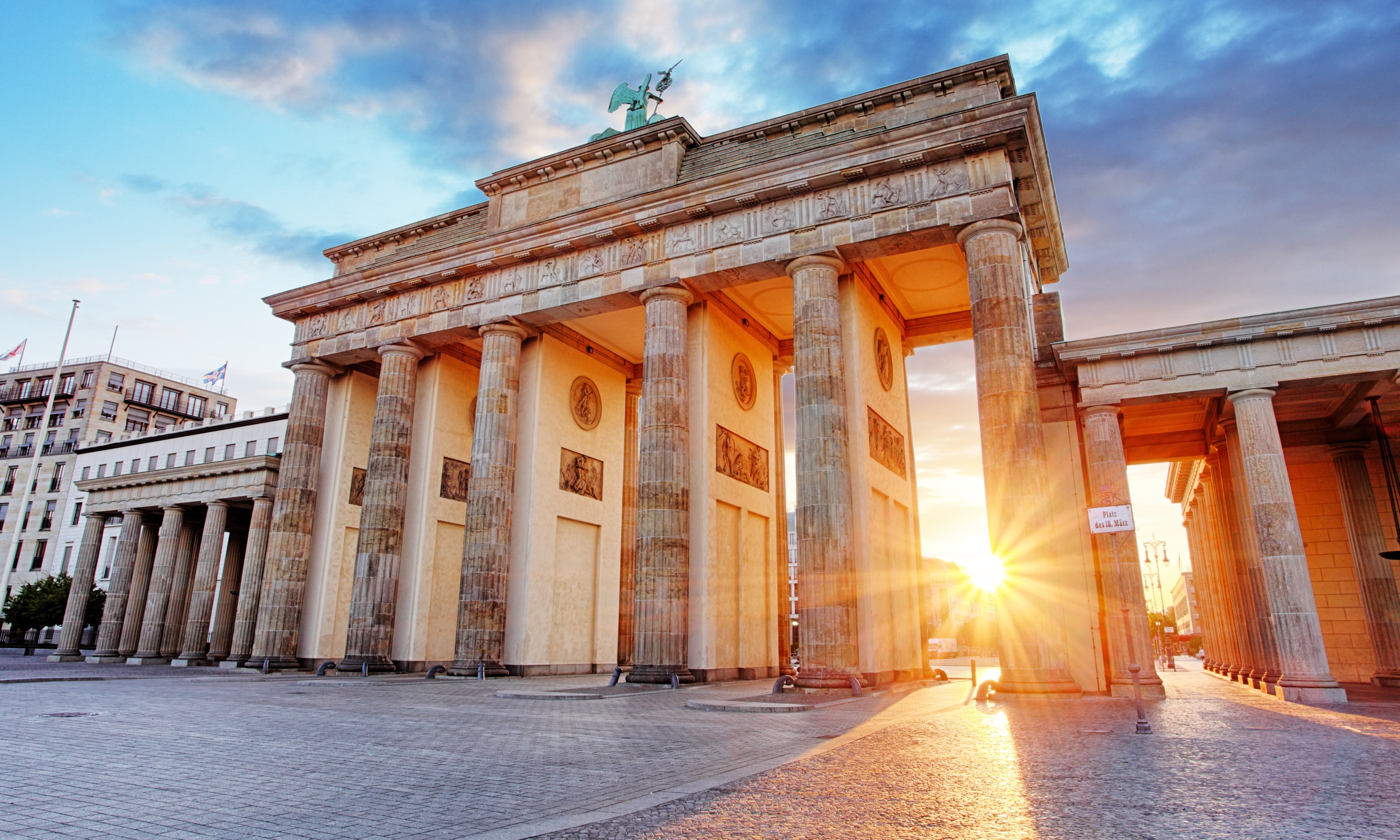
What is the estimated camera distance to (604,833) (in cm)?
494

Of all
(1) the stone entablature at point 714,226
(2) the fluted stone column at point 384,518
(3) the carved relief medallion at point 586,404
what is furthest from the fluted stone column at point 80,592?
(3) the carved relief medallion at point 586,404

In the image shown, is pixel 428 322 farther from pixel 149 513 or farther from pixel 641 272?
pixel 149 513

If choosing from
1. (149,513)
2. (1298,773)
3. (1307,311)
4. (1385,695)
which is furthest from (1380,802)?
(149,513)

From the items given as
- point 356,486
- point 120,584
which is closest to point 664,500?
point 356,486

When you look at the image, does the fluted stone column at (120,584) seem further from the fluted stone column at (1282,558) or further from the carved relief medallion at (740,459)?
the fluted stone column at (1282,558)

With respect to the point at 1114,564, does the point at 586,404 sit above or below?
above

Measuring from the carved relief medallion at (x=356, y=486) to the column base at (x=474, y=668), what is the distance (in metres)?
9.35

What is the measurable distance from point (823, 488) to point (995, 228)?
778 centimetres

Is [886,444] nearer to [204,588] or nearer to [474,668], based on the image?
[474,668]

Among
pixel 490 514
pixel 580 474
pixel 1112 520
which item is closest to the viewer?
pixel 1112 520

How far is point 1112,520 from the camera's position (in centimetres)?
1191

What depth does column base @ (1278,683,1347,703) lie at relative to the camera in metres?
15.1

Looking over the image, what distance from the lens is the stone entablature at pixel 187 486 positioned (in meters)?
31.6

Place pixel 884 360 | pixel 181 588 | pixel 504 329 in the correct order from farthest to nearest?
1. pixel 181 588
2. pixel 504 329
3. pixel 884 360
